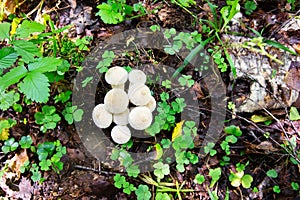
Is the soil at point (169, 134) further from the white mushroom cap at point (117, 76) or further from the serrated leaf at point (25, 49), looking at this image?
the serrated leaf at point (25, 49)

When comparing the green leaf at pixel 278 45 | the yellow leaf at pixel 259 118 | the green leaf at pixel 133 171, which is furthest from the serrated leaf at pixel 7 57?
the green leaf at pixel 278 45

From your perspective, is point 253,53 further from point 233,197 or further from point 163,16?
point 233,197

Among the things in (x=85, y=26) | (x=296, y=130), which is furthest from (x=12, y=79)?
(x=296, y=130)

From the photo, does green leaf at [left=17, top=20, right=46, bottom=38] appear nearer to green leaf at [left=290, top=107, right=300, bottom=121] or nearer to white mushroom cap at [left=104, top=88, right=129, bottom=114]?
white mushroom cap at [left=104, top=88, right=129, bottom=114]

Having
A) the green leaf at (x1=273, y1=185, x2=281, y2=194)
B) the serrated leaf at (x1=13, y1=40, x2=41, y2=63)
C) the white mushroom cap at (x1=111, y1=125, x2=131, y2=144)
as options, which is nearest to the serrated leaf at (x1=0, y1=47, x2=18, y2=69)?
the serrated leaf at (x1=13, y1=40, x2=41, y2=63)

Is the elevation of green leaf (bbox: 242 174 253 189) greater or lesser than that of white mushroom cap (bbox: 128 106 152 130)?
lesser

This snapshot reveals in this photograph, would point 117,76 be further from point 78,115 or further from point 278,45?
point 278,45

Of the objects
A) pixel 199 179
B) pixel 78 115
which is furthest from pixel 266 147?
pixel 78 115
